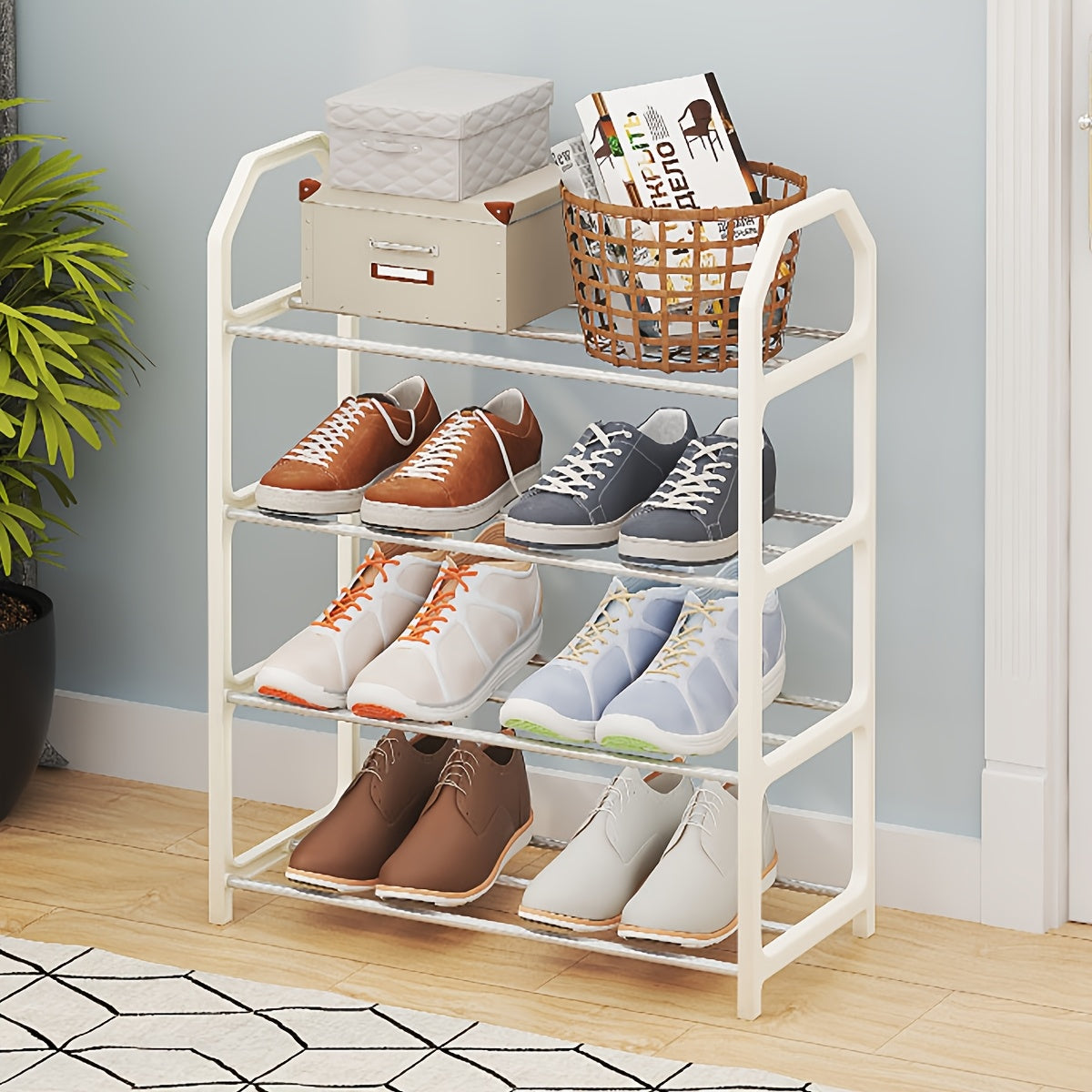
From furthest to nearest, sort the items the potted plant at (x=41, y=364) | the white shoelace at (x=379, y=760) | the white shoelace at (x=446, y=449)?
1. the potted plant at (x=41, y=364)
2. the white shoelace at (x=379, y=760)
3. the white shoelace at (x=446, y=449)

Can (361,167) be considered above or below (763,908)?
above

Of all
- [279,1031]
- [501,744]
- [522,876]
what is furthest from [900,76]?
[279,1031]

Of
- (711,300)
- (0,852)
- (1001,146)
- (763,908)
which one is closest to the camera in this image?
(711,300)

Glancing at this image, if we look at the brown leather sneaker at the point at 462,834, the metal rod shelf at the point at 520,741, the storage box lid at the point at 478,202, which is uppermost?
the storage box lid at the point at 478,202

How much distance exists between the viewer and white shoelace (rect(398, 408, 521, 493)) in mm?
2414

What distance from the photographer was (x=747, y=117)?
8.48 ft

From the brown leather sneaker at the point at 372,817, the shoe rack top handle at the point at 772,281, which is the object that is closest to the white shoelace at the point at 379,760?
the brown leather sneaker at the point at 372,817

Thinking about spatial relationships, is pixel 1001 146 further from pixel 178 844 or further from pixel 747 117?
pixel 178 844

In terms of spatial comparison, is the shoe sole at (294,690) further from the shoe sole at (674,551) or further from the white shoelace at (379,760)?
the shoe sole at (674,551)

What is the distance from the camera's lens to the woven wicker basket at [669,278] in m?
2.25

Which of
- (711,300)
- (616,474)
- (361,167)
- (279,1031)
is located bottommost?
(279,1031)

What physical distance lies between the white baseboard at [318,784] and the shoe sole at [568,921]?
37cm

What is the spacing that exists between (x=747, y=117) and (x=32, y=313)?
1.05m

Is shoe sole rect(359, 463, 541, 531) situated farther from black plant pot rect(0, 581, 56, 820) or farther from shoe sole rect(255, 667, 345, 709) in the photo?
black plant pot rect(0, 581, 56, 820)
